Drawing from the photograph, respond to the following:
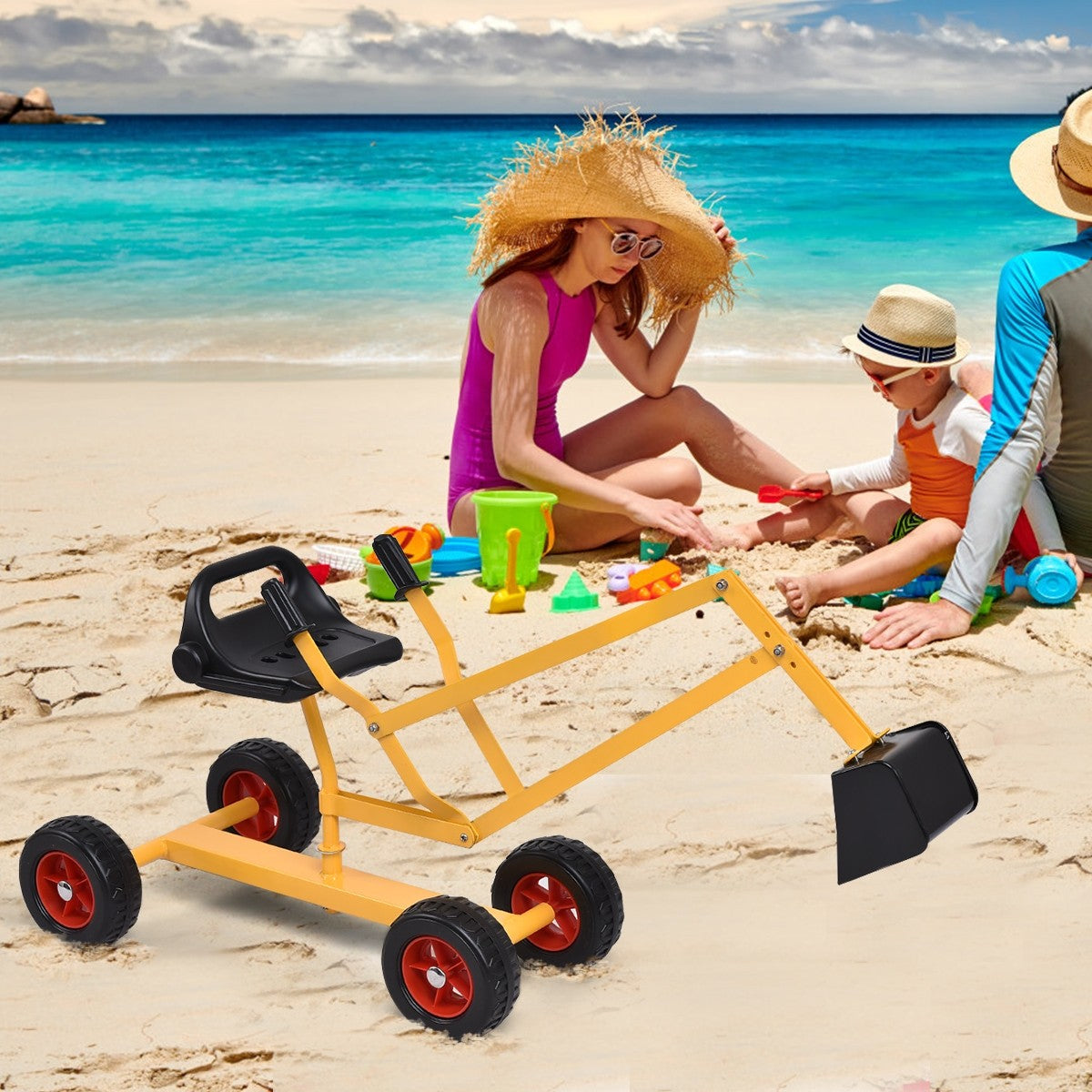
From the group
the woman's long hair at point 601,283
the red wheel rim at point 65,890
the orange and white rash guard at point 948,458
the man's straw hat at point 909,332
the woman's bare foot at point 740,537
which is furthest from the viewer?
the woman's bare foot at point 740,537

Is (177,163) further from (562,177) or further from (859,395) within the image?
(562,177)

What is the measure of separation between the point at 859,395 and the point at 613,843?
17.4ft

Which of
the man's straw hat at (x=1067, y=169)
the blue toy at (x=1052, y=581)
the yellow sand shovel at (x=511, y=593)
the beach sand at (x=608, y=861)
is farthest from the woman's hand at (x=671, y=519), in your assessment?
the man's straw hat at (x=1067, y=169)

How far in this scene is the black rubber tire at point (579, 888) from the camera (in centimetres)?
224

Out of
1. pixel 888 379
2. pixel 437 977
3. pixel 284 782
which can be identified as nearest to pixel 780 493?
pixel 888 379

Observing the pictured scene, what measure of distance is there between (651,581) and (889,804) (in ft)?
6.49

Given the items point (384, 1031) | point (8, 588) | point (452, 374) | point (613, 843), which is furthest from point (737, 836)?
point (452, 374)

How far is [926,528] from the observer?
385 cm

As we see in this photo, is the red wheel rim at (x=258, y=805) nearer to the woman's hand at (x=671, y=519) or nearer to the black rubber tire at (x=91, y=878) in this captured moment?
the black rubber tire at (x=91, y=878)

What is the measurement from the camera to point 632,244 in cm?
411

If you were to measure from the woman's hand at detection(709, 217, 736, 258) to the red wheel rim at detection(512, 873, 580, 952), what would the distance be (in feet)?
8.47

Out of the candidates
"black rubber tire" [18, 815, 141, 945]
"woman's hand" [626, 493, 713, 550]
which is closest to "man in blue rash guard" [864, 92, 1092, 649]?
"woman's hand" [626, 493, 713, 550]

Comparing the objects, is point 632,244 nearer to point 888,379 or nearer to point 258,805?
point 888,379

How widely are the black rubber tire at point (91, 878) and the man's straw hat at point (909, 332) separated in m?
2.36
